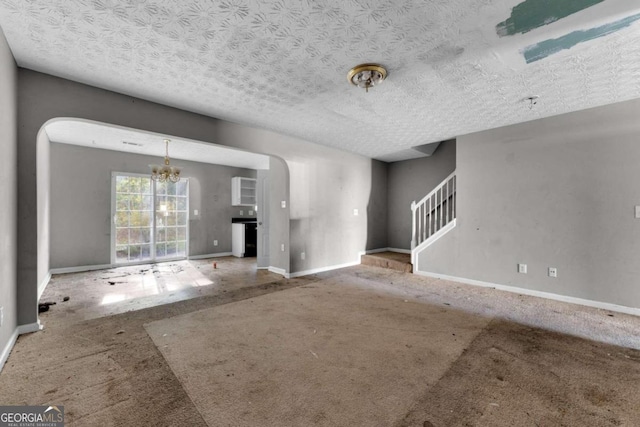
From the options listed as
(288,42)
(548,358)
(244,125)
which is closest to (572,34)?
(288,42)

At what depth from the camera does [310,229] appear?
5121mm

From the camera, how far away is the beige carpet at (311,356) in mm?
1597

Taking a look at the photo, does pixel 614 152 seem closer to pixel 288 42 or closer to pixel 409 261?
pixel 409 261

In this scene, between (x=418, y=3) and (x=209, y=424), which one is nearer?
(x=209, y=424)

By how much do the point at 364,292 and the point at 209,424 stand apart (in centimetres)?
277

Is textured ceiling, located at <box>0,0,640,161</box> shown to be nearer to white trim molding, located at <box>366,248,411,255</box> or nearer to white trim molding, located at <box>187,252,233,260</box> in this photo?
white trim molding, located at <box>366,248,411,255</box>

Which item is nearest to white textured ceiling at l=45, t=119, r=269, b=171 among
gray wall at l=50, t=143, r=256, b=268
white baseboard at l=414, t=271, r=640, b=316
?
gray wall at l=50, t=143, r=256, b=268

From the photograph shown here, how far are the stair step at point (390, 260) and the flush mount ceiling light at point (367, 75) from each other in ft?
12.0

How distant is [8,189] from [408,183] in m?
6.42

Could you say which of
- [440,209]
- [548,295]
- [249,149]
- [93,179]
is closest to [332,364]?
[249,149]

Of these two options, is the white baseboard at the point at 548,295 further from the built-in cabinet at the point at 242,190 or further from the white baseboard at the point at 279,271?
the built-in cabinet at the point at 242,190

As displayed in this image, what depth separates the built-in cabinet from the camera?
7.37 meters

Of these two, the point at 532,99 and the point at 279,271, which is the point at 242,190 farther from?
the point at 532,99

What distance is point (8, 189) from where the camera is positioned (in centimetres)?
223
